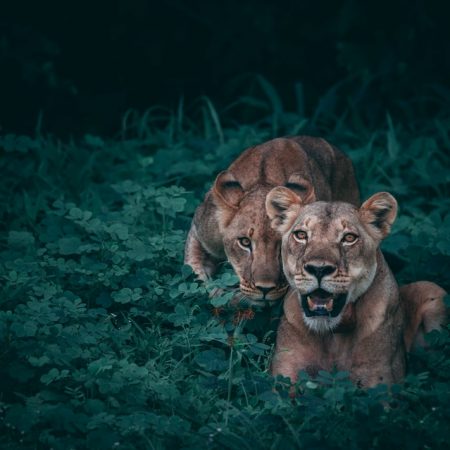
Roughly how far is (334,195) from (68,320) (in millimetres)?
1957

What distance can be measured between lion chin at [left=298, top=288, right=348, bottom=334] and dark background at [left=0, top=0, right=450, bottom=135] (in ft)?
12.7

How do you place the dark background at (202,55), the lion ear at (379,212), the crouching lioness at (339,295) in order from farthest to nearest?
the dark background at (202,55), the lion ear at (379,212), the crouching lioness at (339,295)

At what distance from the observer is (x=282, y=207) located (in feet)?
15.8

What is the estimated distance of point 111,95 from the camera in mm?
8492

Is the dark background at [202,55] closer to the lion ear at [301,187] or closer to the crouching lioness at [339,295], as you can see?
the lion ear at [301,187]

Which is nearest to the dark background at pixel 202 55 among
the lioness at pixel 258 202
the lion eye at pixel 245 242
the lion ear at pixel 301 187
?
the lioness at pixel 258 202

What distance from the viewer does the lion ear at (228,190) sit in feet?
17.6

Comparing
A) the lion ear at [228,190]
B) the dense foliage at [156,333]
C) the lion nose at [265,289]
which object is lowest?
the dense foliage at [156,333]

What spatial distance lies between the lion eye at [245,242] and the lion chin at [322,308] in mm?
720

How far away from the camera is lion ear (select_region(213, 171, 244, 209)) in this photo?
5363 mm

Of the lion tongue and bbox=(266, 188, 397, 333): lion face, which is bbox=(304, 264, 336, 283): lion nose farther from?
the lion tongue

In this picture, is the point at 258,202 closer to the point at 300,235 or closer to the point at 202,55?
the point at 300,235

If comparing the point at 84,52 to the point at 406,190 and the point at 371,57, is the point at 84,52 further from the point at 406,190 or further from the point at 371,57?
the point at 406,190

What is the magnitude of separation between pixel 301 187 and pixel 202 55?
375cm
